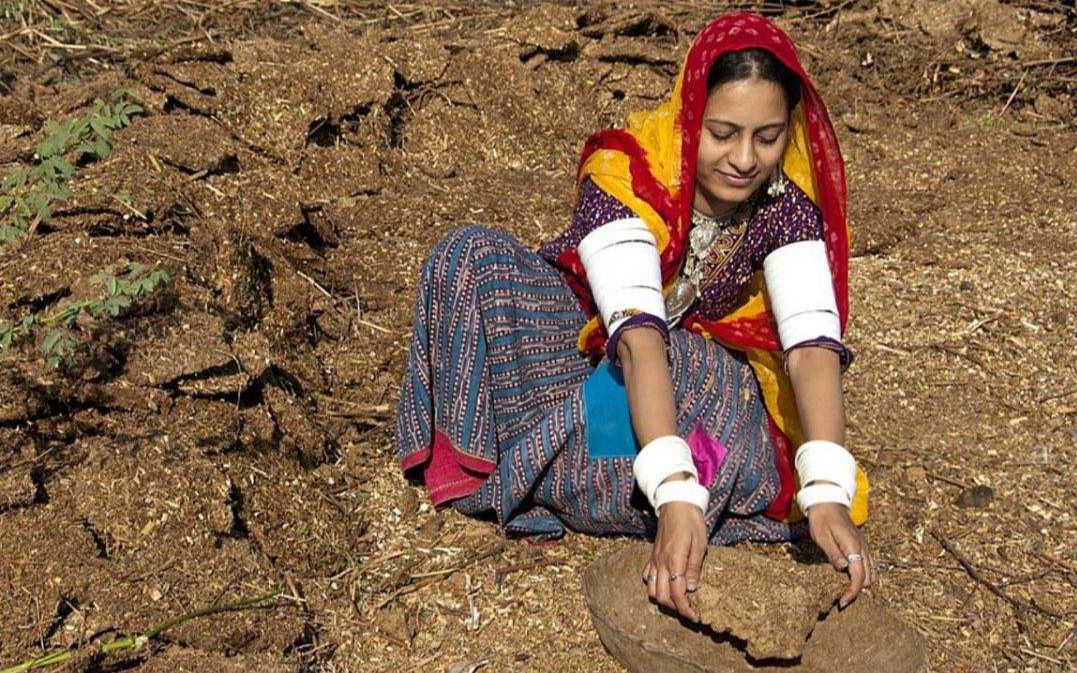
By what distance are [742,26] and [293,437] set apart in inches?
52.0

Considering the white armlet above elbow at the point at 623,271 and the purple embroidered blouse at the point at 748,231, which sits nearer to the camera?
the white armlet above elbow at the point at 623,271

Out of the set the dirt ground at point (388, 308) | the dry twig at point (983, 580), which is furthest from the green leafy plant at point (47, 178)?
the dry twig at point (983, 580)

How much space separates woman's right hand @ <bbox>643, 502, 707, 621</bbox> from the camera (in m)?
2.11

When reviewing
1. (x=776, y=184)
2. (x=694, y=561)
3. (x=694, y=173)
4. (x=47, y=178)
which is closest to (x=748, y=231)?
(x=776, y=184)

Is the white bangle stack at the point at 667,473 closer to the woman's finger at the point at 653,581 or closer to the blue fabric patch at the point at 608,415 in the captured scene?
the woman's finger at the point at 653,581

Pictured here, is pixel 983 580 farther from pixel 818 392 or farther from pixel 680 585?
pixel 680 585

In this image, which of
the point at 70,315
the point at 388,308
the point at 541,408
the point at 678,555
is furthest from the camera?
the point at 388,308

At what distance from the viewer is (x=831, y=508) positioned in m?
2.25

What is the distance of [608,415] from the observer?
257 centimetres

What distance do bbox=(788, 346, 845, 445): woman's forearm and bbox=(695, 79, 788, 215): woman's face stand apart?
324 mm

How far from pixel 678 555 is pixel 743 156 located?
0.75m

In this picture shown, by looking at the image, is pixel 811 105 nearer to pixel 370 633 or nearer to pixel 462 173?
pixel 370 633

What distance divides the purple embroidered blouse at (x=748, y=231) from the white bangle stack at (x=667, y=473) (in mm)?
423

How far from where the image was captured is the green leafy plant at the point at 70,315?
8.33 feet
